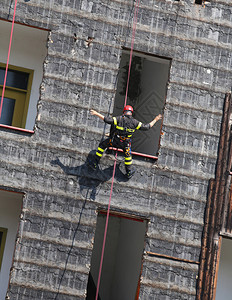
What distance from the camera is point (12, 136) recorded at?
12633 millimetres

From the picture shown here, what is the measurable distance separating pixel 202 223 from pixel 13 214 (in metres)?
4.81

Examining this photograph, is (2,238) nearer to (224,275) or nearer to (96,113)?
(96,113)

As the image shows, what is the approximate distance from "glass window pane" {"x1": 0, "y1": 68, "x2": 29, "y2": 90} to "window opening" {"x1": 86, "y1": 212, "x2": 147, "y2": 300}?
418 centimetres

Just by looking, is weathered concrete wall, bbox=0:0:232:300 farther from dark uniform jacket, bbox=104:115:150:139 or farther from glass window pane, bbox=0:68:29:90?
glass window pane, bbox=0:68:29:90

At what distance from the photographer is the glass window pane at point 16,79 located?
14.4 meters

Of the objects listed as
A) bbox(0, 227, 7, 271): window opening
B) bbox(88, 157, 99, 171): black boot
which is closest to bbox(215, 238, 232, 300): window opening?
bbox(88, 157, 99, 171): black boot

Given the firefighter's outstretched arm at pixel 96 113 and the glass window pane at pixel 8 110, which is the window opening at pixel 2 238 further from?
the firefighter's outstretched arm at pixel 96 113

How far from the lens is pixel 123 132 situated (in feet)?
40.2

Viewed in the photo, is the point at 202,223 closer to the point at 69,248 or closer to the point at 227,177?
the point at 227,177

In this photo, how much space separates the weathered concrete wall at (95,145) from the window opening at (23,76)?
139 cm

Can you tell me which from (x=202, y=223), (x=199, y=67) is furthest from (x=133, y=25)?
(x=202, y=223)

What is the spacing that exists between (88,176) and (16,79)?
355 centimetres

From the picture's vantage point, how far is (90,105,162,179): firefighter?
12.2 meters

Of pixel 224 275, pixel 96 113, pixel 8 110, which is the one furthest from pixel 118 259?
pixel 96 113
